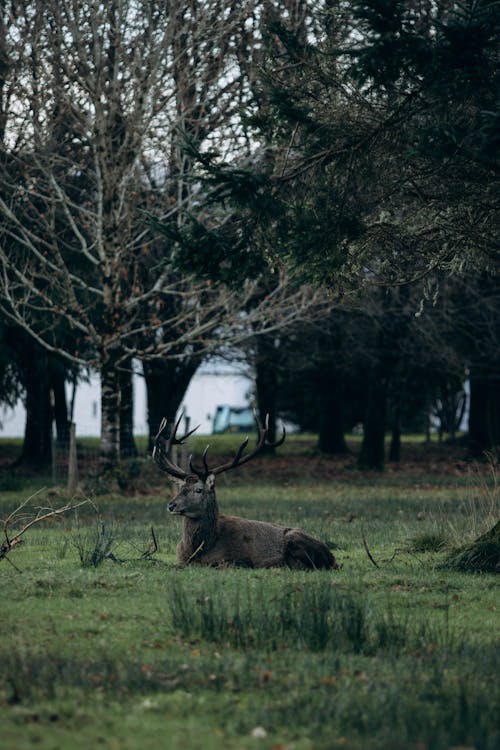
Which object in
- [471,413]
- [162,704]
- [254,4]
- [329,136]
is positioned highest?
[254,4]

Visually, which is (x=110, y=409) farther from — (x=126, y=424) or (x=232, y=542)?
(x=232, y=542)

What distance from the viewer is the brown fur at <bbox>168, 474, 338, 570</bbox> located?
12.4m

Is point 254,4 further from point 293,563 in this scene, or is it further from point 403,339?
point 293,563

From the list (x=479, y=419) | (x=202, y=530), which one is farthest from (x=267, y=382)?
(x=202, y=530)

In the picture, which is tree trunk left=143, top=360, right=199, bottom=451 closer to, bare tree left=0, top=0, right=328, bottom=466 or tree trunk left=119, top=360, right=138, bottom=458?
tree trunk left=119, top=360, right=138, bottom=458

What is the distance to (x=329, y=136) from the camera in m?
12.4

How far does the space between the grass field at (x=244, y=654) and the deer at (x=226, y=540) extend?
0.43m

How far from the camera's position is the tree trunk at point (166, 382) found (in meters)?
35.4

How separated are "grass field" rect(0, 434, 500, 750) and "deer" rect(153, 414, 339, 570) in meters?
0.43

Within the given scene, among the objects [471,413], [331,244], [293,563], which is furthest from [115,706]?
[471,413]

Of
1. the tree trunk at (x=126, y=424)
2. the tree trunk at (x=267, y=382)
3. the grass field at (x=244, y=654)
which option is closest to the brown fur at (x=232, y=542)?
the grass field at (x=244, y=654)

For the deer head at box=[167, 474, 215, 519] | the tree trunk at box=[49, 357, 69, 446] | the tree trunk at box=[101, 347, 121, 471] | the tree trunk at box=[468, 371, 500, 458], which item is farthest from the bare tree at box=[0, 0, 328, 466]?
the tree trunk at box=[468, 371, 500, 458]

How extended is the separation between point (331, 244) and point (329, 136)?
1267mm

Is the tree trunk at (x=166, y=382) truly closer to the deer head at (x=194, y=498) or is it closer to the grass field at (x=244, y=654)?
the grass field at (x=244, y=654)
